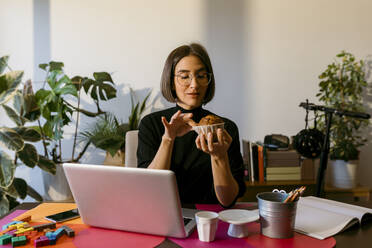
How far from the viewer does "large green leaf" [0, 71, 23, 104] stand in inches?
95.7

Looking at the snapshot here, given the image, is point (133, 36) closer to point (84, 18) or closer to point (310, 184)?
point (84, 18)

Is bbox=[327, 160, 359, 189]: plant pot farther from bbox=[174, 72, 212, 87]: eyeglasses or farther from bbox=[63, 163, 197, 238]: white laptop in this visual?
bbox=[63, 163, 197, 238]: white laptop

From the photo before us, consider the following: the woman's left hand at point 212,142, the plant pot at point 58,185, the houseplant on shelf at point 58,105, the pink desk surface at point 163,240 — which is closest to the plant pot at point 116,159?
the houseplant on shelf at point 58,105

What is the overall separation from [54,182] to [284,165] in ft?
5.64

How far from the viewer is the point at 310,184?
8.63 feet

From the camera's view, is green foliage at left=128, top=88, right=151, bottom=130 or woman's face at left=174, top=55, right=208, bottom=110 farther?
green foliage at left=128, top=88, right=151, bottom=130

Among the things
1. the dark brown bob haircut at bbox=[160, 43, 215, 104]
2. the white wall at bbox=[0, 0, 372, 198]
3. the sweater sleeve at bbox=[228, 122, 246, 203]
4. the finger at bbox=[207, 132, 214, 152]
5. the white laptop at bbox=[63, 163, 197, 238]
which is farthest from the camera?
the white wall at bbox=[0, 0, 372, 198]

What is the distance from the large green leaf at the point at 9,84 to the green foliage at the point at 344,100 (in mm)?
2227

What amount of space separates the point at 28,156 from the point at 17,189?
0.31 metres

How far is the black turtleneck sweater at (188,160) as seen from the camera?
1.71m

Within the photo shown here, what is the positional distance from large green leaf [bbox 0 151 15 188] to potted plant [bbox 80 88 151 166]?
60 cm

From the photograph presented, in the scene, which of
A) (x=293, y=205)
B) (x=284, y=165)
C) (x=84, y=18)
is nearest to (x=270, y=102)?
(x=284, y=165)

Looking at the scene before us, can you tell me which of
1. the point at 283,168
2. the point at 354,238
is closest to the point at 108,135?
the point at 283,168

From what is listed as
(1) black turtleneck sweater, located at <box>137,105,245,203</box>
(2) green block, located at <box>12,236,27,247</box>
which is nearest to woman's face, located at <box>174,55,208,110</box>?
(1) black turtleneck sweater, located at <box>137,105,245,203</box>
